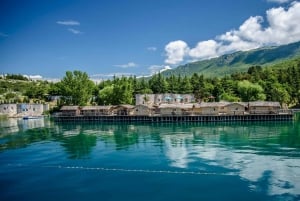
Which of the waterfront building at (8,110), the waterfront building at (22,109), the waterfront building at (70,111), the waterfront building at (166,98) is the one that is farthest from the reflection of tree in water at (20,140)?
the waterfront building at (8,110)

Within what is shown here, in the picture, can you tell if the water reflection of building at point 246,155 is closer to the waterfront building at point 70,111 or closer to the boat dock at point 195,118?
the boat dock at point 195,118

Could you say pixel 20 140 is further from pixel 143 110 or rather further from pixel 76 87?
pixel 76 87

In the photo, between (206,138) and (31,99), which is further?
(31,99)

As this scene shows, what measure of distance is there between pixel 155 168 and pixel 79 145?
67.1ft

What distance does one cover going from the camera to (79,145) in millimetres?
50625

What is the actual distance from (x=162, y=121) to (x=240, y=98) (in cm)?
3321

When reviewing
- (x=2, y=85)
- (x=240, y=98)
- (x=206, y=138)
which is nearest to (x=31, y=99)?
(x=2, y=85)

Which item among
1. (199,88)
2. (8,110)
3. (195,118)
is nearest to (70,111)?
(195,118)

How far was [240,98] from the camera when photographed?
102 meters

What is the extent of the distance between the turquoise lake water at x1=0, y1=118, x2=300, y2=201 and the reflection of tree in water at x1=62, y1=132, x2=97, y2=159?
0.15m

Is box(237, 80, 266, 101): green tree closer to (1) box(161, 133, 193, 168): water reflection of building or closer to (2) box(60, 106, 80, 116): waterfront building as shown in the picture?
(1) box(161, 133, 193, 168): water reflection of building

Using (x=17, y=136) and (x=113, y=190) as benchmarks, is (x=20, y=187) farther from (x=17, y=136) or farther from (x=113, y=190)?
(x=17, y=136)

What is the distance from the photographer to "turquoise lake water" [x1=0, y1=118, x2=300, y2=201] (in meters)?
26.4

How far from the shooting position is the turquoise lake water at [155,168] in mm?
26422
